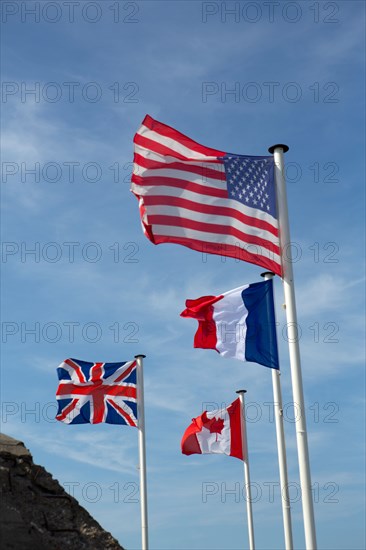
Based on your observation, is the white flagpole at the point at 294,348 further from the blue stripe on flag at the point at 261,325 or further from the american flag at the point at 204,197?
the blue stripe on flag at the point at 261,325

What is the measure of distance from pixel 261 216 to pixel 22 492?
5460mm

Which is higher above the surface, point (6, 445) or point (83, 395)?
point (83, 395)

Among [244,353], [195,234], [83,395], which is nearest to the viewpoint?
[195,234]

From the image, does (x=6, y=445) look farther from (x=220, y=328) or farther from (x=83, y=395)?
(x=83, y=395)

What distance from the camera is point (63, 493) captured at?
972 cm

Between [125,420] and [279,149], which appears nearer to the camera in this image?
[279,149]

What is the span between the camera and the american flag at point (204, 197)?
11.8m

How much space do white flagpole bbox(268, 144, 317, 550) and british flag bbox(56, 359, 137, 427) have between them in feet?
34.2

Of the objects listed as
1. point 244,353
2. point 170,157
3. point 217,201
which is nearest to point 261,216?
point 217,201

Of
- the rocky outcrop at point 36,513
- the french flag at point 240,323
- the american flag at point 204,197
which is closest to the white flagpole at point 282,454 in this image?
the french flag at point 240,323

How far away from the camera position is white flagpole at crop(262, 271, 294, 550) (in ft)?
52.3

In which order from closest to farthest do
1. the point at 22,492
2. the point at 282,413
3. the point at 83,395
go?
1. the point at 22,492
2. the point at 282,413
3. the point at 83,395

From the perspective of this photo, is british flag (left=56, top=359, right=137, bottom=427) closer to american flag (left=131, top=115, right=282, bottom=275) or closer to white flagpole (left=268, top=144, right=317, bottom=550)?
american flag (left=131, top=115, right=282, bottom=275)

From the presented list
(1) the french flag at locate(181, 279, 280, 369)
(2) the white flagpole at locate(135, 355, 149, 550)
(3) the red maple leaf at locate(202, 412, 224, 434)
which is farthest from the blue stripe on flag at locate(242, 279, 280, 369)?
(3) the red maple leaf at locate(202, 412, 224, 434)
